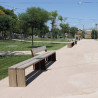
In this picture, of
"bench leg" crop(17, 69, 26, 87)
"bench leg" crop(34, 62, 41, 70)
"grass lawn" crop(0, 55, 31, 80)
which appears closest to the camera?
"bench leg" crop(17, 69, 26, 87)

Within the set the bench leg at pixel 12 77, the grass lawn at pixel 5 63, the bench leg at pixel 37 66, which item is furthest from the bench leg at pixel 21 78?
the bench leg at pixel 37 66

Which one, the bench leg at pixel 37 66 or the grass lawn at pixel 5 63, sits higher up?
the bench leg at pixel 37 66

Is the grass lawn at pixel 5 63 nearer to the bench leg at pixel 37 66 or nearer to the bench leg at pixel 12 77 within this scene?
the bench leg at pixel 37 66

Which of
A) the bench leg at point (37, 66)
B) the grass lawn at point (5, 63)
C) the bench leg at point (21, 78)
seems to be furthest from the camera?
the bench leg at point (37, 66)

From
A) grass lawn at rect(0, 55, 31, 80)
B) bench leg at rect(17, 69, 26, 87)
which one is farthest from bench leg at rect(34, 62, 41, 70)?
bench leg at rect(17, 69, 26, 87)

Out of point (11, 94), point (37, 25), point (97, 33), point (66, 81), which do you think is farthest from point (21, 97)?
point (97, 33)

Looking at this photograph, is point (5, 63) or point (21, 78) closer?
point (21, 78)

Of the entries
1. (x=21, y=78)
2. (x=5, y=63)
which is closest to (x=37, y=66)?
(x=21, y=78)

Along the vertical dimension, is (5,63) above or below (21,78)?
below

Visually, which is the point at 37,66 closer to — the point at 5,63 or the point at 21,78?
the point at 21,78

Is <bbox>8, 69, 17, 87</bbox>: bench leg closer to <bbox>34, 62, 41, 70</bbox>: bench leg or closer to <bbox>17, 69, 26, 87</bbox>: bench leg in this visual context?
<bbox>17, 69, 26, 87</bbox>: bench leg

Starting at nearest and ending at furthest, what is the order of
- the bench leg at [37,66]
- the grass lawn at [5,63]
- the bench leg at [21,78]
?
the bench leg at [21,78]
the grass lawn at [5,63]
the bench leg at [37,66]

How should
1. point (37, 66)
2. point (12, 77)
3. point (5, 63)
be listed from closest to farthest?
1. point (12, 77)
2. point (37, 66)
3. point (5, 63)

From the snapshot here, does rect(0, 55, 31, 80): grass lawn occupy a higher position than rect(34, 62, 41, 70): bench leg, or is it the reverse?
rect(34, 62, 41, 70): bench leg
